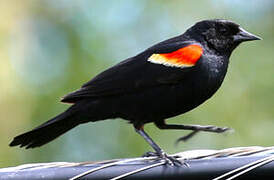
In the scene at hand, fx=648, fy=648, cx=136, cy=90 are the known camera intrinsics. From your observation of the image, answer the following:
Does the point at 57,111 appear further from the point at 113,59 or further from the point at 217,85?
the point at 217,85

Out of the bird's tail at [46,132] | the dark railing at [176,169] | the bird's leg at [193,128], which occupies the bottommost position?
the bird's leg at [193,128]

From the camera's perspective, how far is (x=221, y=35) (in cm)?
497

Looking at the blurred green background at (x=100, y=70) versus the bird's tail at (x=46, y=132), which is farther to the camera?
the blurred green background at (x=100, y=70)

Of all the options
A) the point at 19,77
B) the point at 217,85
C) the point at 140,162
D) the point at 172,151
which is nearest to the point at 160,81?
the point at 217,85

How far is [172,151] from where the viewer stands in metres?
6.80

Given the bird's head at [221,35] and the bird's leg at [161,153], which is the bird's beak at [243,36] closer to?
the bird's head at [221,35]

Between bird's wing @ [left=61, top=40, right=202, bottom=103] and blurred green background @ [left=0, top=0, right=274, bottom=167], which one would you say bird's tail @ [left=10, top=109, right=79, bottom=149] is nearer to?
bird's wing @ [left=61, top=40, right=202, bottom=103]

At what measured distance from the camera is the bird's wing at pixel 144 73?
14.8ft

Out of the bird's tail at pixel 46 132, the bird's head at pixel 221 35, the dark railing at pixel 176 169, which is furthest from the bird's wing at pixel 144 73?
the dark railing at pixel 176 169

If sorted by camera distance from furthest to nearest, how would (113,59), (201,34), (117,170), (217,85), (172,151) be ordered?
(113,59), (172,151), (201,34), (217,85), (117,170)

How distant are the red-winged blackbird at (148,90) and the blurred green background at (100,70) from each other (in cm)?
186

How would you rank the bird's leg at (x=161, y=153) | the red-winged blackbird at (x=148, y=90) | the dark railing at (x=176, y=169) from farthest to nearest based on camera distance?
1. the red-winged blackbird at (x=148, y=90)
2. the bird's leg at (x=161, y=153)
3. the dark railing at (x=176, y=169)

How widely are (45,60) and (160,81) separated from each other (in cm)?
344

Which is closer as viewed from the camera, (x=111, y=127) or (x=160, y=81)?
(x=160, y=81)
